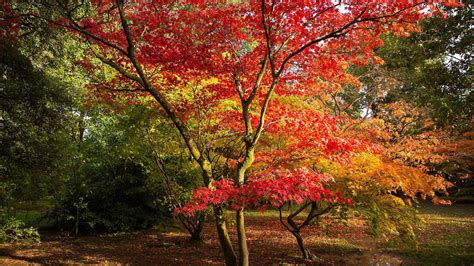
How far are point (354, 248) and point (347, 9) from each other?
7441 millimetres

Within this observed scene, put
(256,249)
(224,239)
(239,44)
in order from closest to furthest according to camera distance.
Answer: (224,239) < (239,44) < (256,249)

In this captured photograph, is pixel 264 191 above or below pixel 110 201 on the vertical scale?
above

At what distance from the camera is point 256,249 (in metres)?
10.2

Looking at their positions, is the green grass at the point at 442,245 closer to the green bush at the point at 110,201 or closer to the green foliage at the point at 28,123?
the green bush at the point at 110,201

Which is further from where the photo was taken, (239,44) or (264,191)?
(239,44)

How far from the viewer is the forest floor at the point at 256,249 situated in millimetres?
8750

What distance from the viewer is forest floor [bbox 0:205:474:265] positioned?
875 cm

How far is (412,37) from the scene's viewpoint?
10.2 meters

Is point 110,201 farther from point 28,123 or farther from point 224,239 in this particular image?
point 224,239

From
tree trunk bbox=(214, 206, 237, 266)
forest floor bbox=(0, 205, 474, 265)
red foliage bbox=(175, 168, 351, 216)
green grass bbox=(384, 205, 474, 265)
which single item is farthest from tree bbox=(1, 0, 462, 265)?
green grass bbox=(384, 205, 474, 265)

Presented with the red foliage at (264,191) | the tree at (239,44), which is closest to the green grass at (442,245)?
the red foliage at (264,191)

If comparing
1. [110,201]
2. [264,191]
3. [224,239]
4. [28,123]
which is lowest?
[224,239]

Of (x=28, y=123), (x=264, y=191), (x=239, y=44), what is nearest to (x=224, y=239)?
(x=264, y=191)

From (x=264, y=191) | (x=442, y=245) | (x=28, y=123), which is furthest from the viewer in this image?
(x=442, y=245)
